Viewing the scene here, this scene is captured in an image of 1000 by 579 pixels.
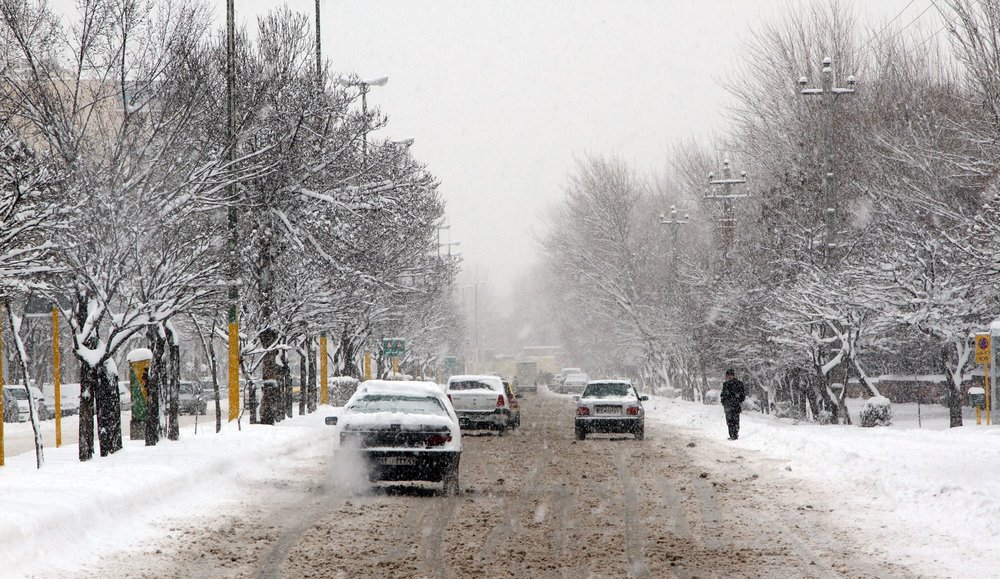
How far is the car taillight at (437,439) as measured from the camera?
51.2 ft

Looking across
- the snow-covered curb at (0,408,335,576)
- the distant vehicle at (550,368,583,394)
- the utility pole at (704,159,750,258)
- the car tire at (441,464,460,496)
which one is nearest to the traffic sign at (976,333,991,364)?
the utility pole at (704,159,750,258)

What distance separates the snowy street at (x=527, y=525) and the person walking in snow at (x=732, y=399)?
5484mm

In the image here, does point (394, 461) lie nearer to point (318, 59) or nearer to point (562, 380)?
point (318, 59)

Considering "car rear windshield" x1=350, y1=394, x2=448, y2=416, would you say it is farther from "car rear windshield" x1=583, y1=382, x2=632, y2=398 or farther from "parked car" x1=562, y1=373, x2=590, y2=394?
"parked car" x1=562, y1=373, x2=590, y2=394

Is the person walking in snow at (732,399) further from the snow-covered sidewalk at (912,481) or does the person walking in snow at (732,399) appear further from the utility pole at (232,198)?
the utility pole at (232,198)

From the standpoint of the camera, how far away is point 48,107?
18.6m

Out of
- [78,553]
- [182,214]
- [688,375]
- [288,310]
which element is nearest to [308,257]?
[288,310]

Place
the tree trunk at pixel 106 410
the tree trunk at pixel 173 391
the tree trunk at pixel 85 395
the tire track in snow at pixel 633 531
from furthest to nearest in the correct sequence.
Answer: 1. the tree trunk at pixel 173 391
2. the tree trunk at pixel 106 410
3. the tree trunk at pixel 85 395
4. the tire track in snow at pixel 633 531

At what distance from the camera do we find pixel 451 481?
15633 millimetres

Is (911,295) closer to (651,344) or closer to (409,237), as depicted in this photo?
(409,237)

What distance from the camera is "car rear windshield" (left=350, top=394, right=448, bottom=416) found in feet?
54.0

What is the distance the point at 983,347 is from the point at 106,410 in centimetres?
1798

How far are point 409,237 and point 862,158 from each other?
16.0m

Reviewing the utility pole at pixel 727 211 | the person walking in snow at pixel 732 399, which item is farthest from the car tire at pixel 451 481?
the utility pole at pixel 727 211
